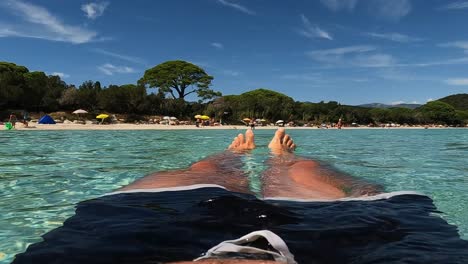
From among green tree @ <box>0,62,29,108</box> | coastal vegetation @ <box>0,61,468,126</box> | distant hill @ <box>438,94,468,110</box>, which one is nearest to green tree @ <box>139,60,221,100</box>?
coastal vegetation @ <box>0,61,468,126</box>

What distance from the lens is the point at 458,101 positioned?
11356cm

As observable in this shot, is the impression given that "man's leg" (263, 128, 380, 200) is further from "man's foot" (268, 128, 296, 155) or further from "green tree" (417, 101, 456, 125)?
"green tree" (417, 101, 456, 125)

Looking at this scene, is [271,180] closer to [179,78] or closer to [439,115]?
[179,78]

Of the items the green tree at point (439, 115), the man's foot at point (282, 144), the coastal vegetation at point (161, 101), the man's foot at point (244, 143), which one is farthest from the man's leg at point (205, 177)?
the green tree at point (439, 115)

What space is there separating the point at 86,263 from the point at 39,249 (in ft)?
1.20

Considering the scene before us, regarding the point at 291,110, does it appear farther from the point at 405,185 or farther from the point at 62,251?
the point at 62,251

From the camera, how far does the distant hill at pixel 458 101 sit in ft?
353

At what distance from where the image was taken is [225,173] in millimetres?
4148

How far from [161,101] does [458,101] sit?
109717 mm

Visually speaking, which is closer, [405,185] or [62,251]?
[62,251]

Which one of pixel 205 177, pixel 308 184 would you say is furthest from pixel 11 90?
pixel 308 184

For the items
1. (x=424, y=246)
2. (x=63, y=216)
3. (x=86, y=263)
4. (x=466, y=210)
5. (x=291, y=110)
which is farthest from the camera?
(x=291, y=110)

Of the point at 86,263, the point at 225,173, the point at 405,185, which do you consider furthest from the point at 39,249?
the point at 405,185

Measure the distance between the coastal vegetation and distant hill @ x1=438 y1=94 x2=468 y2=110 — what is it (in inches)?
2137
